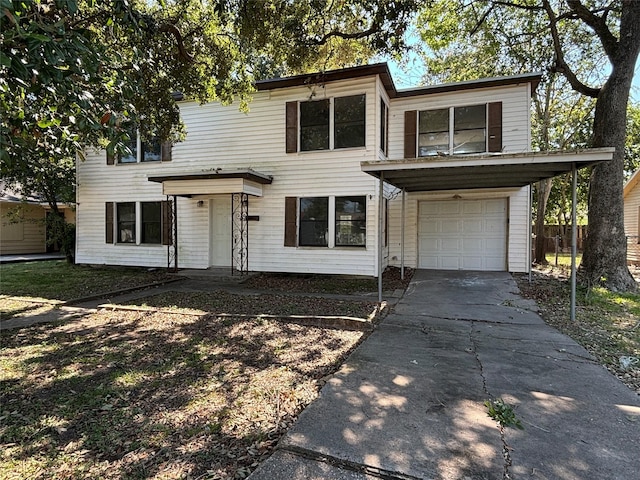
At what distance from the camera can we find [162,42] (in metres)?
7.32

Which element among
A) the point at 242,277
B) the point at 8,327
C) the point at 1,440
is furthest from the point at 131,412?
the point at 242,277

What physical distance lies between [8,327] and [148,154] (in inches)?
288

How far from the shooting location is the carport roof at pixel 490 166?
17.1 feet

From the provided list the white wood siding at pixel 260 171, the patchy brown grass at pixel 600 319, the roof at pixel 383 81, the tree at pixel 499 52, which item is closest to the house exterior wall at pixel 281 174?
the white wood siding at pixel 260 171

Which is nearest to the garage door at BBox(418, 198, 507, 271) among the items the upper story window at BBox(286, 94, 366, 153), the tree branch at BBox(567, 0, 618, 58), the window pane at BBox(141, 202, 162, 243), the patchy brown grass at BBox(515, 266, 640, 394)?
the patchy brown grass at BBox(515, 266, 640, 394)

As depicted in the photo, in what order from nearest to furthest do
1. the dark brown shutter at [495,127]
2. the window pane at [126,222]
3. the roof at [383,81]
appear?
the roof at [383,81], the dark brown shutter at [495,127], the window pane at [126,222]

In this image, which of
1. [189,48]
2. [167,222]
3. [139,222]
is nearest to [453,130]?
[189,48]

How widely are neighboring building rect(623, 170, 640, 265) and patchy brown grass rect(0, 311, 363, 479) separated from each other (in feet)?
49.8

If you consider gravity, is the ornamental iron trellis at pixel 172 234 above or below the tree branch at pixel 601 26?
below

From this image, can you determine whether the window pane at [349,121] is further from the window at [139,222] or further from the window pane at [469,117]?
the window at [139,222]

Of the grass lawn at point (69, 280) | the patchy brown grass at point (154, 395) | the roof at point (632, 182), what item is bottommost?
the patchy brown grass at point (154, 395)

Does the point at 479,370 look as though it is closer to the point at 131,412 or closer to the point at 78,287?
the point at 131,412

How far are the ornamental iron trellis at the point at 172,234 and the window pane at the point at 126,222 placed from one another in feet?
4.69

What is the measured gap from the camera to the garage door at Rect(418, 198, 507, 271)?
999 cm
